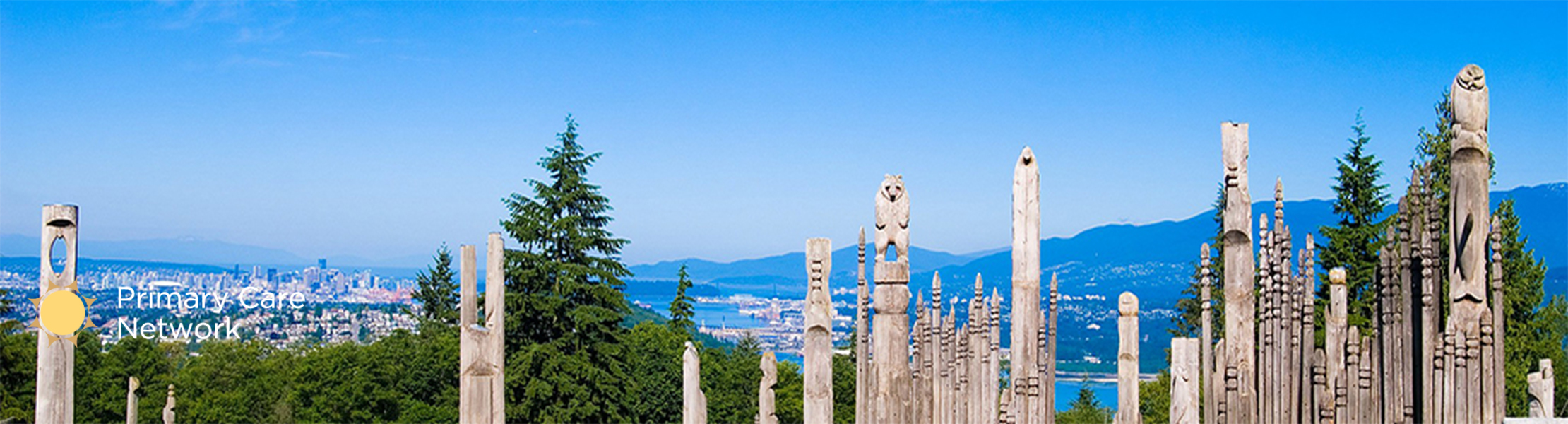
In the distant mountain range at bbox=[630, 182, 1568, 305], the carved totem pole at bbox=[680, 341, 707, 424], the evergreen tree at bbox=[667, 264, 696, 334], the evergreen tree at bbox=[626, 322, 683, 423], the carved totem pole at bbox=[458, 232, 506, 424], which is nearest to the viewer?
the carved totem pole at bbox=[458, 232, 506, 424]

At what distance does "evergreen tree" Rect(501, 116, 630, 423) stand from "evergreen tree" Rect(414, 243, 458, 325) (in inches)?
577

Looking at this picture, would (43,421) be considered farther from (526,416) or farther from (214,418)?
(214,418)

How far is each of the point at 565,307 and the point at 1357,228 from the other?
1185 centimetres

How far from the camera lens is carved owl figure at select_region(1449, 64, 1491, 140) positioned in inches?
245

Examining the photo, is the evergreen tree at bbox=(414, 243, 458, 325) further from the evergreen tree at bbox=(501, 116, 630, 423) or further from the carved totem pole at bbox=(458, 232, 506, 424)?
the carved totem pole at bbox=(458, 232, 506, 424)

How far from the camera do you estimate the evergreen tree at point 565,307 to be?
21.0 m

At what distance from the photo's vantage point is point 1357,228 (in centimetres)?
1777

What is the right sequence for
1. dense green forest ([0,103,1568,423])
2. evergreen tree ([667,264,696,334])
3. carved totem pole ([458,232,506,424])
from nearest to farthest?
carved totem pole ([458,232,506,424]), dense green forest ([0,103,1568,423]), evergreen tree ([667,264,696,334])

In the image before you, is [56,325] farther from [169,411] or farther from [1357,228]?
[1357,228]

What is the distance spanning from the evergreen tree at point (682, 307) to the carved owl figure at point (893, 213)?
72.5 feet

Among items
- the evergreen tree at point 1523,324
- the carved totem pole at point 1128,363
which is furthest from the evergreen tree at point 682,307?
the carved totem pole at point 1128,363

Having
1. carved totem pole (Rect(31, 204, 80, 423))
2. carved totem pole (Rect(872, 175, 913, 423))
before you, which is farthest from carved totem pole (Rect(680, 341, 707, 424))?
carved totem pole (Rect(31, 204, 80, 423))

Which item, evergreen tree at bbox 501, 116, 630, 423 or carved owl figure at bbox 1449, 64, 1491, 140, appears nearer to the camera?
carved owl figure at bbox 1449, 64, 1491, 140

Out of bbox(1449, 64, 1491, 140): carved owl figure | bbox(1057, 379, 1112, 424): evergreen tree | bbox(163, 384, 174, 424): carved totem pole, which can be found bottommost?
bbox(1057, 379, 1112, 424): evergreen tree
